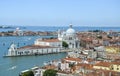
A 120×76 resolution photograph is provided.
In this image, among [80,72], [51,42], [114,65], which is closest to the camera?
[80,72]

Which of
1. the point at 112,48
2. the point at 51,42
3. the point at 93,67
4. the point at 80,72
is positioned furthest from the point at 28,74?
the point at 51,42

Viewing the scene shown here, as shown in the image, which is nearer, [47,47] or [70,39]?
[47,47]

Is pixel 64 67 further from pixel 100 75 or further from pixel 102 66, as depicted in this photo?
pixel 100 75

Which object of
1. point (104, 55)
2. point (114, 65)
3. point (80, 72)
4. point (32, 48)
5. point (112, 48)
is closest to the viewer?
point (80, 72)

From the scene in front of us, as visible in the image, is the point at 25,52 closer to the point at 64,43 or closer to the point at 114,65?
the point at 64,43

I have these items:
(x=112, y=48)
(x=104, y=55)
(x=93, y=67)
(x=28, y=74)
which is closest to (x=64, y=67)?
(x=93, y=67)

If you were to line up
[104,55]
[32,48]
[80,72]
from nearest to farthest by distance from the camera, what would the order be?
[80,72] < [104,55] < [32,48]

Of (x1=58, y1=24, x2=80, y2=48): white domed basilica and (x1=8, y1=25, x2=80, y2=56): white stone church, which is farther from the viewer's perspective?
(x1=58, y1=24, x2=80, y2=48): white domed basilica

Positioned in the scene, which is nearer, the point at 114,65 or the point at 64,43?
the point at 114,65

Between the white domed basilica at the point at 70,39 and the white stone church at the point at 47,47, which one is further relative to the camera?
the white domed basilica at the point at 70,39
